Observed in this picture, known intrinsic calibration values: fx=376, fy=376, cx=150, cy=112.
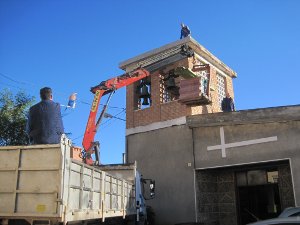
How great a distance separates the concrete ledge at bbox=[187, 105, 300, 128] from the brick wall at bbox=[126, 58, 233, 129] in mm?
739

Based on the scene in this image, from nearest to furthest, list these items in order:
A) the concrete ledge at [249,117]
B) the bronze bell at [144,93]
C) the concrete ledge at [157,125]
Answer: the concrete ledge at [249,117] → the concrete ledge at [157,125] → the bronze bell at [144,93]

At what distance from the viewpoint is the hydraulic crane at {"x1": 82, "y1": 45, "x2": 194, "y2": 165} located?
14117 millimetres

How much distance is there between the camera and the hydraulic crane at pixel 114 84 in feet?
46.3

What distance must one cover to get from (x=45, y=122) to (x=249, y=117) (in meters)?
9.30

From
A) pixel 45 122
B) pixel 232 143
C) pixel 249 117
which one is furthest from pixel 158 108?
pixel 45 122

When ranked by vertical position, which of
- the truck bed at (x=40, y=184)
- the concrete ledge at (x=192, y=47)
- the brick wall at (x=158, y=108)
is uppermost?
the concrete ledge at (x=192, y=47)

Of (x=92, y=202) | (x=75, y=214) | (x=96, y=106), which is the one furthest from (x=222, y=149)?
(x=75, y=214)

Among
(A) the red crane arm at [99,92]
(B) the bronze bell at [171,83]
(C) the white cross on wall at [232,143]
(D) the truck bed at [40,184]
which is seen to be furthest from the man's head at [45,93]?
(B) the bronze bell at [171,83]

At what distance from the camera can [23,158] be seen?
20.1 ft

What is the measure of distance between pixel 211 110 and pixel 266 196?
448cm

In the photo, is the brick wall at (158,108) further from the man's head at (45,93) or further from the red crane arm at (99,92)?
the man's head at (45,93)

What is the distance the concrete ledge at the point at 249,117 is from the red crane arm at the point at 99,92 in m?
3.11

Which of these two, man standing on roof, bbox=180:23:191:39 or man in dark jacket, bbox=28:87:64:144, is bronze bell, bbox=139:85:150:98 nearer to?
man standing on roof, bbox=180:23:191:39

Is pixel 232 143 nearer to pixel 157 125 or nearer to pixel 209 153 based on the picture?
pixel 209 153
